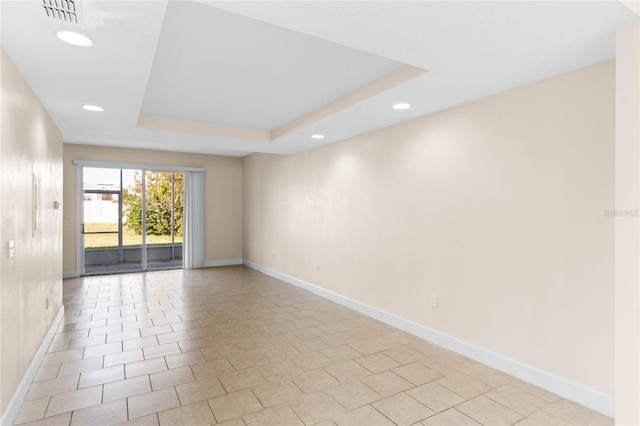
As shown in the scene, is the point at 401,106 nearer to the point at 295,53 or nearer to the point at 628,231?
the point at 295,53

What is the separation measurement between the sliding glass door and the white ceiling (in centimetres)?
383

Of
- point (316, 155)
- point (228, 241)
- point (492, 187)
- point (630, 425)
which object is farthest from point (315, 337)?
point (228, 241)

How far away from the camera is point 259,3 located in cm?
167

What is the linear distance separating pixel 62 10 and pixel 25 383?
8.66 feet

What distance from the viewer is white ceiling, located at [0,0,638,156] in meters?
1.79

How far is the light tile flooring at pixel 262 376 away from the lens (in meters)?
2.41

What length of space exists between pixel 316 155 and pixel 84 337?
3.95 m

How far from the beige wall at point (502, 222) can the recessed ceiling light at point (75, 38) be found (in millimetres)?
3061

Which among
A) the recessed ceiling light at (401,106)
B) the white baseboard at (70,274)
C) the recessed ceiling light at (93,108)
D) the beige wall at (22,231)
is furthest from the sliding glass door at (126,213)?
the recessed ceiling light at (401,106)

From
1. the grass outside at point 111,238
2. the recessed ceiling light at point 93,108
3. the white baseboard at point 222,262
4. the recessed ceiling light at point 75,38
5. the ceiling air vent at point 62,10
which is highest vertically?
the recessed ceiling light at point 93,108

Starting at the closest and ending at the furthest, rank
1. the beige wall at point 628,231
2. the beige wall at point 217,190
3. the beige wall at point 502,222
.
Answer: the beige wall at point 628,231 < the beige wall at point 502,222 < the beige wall at point 217,190

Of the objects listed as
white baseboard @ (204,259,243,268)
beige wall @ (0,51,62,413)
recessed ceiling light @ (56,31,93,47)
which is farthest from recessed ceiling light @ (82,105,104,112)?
white baseboard @ (204,259,243,268)

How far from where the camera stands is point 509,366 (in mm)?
3021

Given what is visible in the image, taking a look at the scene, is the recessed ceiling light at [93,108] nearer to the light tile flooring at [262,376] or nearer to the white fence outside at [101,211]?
the light tile flooring at [262,376]
